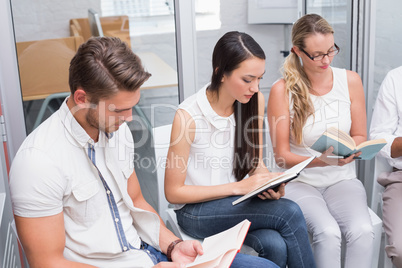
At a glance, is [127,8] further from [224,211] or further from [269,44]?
[269,44]

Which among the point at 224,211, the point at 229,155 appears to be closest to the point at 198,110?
the point at 229,155

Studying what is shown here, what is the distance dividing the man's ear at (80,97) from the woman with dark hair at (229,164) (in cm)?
51

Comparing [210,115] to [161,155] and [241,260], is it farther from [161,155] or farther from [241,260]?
[241,260]

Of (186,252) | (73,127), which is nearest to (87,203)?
(73,127)

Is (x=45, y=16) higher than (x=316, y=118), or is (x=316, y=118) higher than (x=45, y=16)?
(x=45, y=16)

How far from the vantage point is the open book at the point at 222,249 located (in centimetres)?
134

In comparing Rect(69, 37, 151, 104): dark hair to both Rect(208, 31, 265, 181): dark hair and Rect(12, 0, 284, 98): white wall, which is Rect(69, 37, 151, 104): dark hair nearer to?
Rect(208, 31, 265, 181): dark hair

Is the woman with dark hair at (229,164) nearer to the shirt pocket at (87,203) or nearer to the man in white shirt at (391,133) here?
the shirt pocket at (87,203)

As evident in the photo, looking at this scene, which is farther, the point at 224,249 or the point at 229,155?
the point at 229,155

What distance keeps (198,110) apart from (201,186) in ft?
→ 0.95

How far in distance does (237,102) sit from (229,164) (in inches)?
9.9

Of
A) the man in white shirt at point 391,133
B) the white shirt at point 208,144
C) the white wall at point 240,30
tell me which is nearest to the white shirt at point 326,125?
the man in white shirt at point 391,133

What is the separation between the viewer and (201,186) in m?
1.85

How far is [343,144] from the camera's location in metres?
1.83
